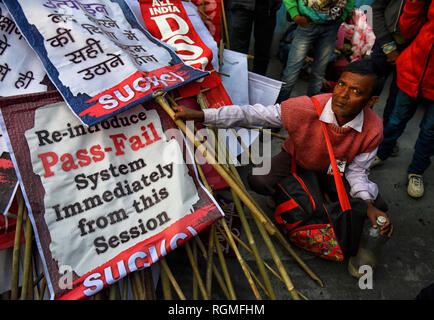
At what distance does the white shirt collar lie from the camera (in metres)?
1.74

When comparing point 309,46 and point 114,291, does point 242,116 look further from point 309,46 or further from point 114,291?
point 309,46

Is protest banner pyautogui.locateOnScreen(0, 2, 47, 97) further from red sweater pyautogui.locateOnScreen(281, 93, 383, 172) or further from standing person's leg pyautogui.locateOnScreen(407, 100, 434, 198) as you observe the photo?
standing person's leg pyautogui.locateOnScreen(407, 100, 434, 198)

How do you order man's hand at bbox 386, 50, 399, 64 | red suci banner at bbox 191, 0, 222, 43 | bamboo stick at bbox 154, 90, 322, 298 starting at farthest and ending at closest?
man's hand at bbox 386, 50, 399, 64, red suci banner at bbox 191, 0, 222, 43, bamboo stick at bbox 154, 90, 322, 298

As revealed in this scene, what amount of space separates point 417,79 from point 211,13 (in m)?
1.55

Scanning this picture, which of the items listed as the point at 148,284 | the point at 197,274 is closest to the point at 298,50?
the point at 197,274

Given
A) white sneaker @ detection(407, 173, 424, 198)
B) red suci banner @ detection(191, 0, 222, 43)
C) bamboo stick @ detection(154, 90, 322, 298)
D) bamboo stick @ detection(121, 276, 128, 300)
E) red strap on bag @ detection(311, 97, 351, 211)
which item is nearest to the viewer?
bamboo stick @ detection(154, 90, 322, 298)

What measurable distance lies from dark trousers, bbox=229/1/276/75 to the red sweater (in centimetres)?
154

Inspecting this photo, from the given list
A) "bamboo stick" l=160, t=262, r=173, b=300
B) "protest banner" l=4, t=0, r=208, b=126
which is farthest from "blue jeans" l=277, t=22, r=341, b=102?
"bamboo stick" l=160, t=262, r=173, b=300

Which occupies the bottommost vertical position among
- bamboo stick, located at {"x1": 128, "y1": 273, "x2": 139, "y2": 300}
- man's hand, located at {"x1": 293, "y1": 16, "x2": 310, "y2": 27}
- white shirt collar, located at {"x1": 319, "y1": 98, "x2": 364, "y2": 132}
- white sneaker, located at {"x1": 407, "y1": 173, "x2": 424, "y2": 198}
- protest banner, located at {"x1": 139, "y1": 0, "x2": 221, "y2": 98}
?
white sneaker, located at {"x1": 407, "y1": 173, "x2": 424, "y2": 198}

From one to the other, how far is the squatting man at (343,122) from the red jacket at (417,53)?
70 cm

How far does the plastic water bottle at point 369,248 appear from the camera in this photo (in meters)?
1.76

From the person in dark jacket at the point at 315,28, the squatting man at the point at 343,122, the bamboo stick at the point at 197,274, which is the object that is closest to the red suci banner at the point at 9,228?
the bamboo stick at the point at 197,274
